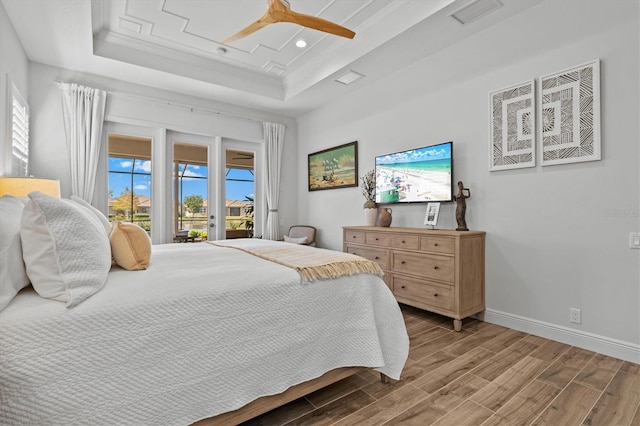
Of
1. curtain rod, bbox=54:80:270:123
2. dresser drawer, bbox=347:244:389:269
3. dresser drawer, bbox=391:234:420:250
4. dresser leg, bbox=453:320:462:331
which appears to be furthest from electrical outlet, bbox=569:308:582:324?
curtain rod, bbox=54:80:270:123

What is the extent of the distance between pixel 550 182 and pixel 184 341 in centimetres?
301

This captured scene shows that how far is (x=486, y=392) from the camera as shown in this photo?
1.90 meters

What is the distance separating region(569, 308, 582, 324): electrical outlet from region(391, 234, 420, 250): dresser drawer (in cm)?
132

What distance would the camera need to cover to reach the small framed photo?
3363 mm

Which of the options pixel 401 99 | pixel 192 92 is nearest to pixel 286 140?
pixel 192 92

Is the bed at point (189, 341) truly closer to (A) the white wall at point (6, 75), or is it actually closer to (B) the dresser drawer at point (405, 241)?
(B) the dresser drawer at point (405, 241)

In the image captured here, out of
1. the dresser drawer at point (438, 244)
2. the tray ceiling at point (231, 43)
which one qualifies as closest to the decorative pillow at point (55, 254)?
the tray ceiling at point (231, 43)

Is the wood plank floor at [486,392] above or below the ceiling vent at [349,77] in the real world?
below

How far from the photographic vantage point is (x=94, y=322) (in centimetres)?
115

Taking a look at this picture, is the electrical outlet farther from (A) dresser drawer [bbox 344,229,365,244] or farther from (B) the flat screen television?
(A) dresser drawer [bbox 344,229,365,244]

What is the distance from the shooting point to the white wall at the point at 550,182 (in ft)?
7.61

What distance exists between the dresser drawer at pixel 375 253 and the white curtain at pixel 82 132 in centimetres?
334

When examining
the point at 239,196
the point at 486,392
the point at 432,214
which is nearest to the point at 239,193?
the point at 239,196

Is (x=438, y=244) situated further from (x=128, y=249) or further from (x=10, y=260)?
(x=10, y=260)
